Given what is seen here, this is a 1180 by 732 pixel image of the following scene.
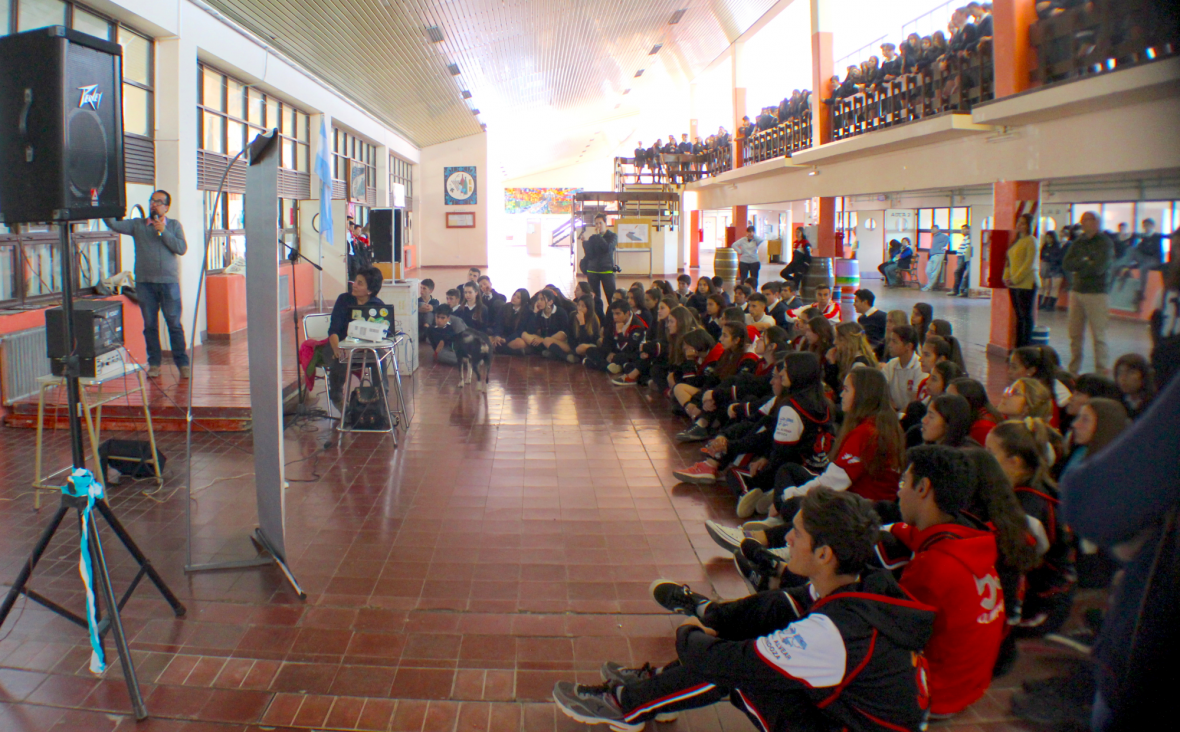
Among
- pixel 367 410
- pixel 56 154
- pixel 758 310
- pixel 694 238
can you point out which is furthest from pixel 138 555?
pixel 694 238

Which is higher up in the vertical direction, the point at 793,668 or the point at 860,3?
the point at 860,3

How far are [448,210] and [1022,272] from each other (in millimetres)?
20036

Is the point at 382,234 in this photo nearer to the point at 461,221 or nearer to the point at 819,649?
the point at 819,649

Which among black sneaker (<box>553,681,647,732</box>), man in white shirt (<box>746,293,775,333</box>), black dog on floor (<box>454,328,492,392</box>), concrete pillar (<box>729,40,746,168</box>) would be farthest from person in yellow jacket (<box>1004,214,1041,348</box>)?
concrete pillar (<box>729,40,746,168</box>)

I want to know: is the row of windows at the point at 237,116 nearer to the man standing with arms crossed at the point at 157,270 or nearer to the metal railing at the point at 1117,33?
the man standing with arms crossed at the point at 157,270

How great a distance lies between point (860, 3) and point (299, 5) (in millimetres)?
9505

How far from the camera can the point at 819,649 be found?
1852 millimetres

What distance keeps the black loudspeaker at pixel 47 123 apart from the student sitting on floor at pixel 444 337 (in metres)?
5.78

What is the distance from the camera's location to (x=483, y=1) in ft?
38.6

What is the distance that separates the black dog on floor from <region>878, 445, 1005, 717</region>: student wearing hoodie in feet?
19.8

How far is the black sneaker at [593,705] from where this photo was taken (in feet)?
7.73

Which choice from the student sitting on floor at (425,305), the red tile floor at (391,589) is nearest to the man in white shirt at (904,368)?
the red tile floor at (391,589)

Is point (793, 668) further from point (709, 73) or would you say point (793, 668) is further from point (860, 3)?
point (709, 73)

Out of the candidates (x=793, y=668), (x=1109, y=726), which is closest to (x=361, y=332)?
(x=793, y=668)
